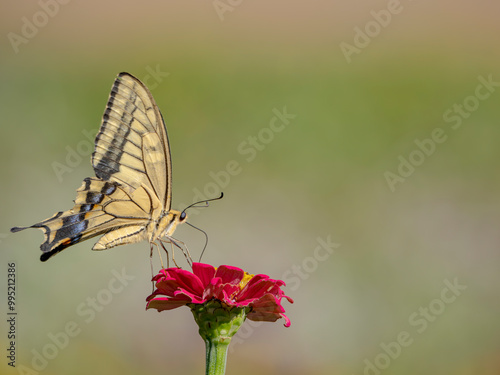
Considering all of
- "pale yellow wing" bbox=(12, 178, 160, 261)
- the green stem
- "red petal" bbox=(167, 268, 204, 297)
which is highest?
"pale yellow wing" bbox=(12, 178, 160, 261)

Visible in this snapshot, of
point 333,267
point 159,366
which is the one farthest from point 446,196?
point 159,366

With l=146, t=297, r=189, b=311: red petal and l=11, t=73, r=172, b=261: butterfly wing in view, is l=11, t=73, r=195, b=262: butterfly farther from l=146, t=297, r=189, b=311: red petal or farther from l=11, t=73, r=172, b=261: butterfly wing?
l=146, t=297, r=189, b=311: red petal

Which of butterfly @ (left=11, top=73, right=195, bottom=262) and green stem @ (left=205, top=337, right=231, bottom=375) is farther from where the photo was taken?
butterfly @ (left=11, top=73, right=195, bottom=262)

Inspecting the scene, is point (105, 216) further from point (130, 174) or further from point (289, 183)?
point (289, 183)

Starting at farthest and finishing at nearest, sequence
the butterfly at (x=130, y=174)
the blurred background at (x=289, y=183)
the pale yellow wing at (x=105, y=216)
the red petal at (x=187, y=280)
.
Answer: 1. the blurred background at (x=289, y=183)
2. the butterfly at (x=130, y=174)
3. the pale yellow wing at (x=105, y=216)
4. the red petal at (x=187, y=280)

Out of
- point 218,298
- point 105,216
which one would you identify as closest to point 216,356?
point 218,298

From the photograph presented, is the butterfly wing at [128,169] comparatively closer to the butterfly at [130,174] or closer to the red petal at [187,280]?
the butterfly at [130,174]

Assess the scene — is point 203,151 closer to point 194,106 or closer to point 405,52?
point 194,106

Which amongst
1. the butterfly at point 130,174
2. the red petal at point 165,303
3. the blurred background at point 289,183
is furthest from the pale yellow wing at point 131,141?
the blurred background at point 289,183

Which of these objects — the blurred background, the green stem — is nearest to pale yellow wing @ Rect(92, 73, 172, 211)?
the green stem
